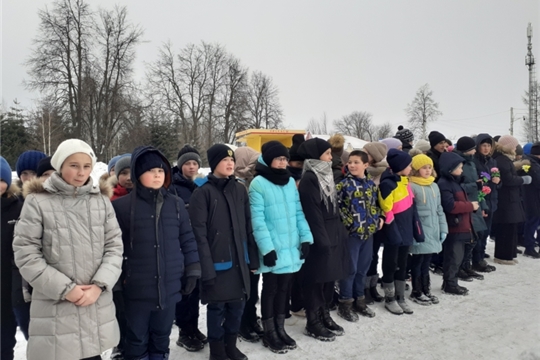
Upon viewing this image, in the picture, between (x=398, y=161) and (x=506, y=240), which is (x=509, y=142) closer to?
(x=506, y=240)

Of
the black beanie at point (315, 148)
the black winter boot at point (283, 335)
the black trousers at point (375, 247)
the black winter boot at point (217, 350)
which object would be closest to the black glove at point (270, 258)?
the black winter boot at point (283, 335)

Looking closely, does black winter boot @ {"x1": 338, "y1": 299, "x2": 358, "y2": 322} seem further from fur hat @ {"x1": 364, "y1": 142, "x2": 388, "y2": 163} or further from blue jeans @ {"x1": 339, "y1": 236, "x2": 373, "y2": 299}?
fur hat @ {"x1": 364, "y1": 142, "x2": 388, "y2": 163}

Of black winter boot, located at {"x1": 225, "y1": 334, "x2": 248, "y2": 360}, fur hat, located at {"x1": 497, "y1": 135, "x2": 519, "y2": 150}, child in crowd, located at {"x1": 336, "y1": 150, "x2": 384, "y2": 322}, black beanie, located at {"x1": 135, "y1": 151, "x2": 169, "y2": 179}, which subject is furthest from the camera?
fur hat, located at {"x1": 497, "y1": 135, "x2": 519, "y2": 150}

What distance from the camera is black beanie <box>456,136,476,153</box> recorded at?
6199mm

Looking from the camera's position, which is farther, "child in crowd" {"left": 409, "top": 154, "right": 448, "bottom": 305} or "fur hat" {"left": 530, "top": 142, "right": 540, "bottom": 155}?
"fur hat" {"left": 530, "top": 142, "right": 540, "bottom": 155}

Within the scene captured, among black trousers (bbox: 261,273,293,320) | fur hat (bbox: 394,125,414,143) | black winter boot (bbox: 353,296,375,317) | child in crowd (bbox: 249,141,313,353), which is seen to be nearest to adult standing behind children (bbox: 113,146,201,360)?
child in crowd (bbox: 249,141,313,353)

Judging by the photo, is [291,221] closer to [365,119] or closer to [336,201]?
[336,201]

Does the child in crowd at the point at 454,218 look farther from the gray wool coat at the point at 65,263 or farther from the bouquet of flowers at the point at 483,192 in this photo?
the gray wool coat at the point at 65,263

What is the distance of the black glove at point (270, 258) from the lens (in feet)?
12.1

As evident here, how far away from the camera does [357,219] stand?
178 inches

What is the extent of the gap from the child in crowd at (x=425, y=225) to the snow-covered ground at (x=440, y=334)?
27cm

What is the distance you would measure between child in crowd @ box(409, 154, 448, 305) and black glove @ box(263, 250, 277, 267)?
95.0 inches

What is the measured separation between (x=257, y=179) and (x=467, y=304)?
11.8 feet

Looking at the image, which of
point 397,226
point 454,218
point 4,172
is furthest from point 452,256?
point 4,172
